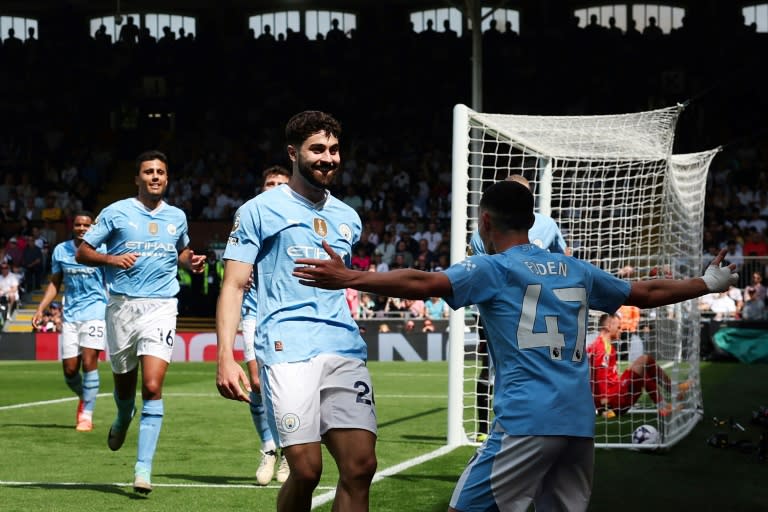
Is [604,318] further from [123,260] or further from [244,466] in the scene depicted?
[123,260]

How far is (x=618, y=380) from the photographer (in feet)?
37.2

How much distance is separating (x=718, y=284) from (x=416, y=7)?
3565 cm

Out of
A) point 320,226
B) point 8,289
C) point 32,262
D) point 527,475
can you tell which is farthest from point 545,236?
point 32,262

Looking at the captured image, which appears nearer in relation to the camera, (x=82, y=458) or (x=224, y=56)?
(x=82, y=458)

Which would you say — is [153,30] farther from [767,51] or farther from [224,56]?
[767,51]

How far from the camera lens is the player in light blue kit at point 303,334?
5055mm

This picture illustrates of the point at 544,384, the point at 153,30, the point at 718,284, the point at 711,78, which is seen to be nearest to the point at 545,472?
the point at 544,384

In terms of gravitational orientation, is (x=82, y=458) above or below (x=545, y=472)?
below

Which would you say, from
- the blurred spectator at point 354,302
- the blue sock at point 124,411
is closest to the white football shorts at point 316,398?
the blue sock at point 124,411

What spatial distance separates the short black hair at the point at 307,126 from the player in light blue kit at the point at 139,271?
9.38ft

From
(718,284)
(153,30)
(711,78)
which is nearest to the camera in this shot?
(718,284)

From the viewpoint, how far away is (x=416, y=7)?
39.7 metres

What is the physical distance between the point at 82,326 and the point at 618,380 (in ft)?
17.8

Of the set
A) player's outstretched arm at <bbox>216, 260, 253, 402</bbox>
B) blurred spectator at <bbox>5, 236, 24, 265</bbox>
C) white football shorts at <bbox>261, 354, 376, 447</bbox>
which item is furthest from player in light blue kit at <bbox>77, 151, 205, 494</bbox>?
blurred spectator at <bbox>5, 236, 24, 265</bbox>
